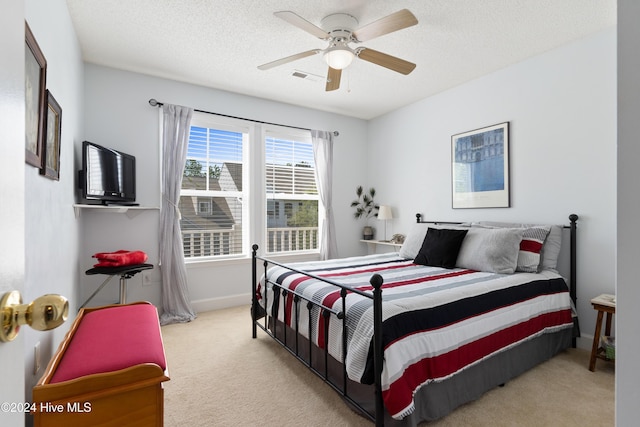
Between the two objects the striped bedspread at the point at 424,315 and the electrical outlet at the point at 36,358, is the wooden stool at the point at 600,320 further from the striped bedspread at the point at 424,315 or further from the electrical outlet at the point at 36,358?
the electrical outlet at the point at 36,358

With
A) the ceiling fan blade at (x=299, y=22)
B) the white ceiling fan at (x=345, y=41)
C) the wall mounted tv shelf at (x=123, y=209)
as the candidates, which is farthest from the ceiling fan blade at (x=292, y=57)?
the wall mounted tv shelf at (x=123, y=209)

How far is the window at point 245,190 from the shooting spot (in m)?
3.82

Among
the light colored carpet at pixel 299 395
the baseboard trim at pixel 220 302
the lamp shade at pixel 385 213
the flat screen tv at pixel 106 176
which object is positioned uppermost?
the flat screen tv at pixel 106 176

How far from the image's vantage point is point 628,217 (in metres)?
0.57

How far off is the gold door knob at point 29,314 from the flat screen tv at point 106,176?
2542mm

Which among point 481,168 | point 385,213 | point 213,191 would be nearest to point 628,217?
point 481,168

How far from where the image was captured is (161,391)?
3.96 feet

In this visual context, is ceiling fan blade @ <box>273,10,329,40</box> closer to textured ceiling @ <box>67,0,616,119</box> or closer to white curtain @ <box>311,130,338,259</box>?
textured ceiling @ <box>67,0,616,119</box>

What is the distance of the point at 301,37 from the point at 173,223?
2.32m

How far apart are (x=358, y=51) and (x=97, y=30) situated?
7.16ft

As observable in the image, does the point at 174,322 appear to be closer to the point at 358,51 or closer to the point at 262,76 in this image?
the point at 262,76

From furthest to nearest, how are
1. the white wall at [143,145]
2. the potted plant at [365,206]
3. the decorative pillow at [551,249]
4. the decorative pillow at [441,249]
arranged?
the potted plant at [365,206]
the white wall at [143,145]
the decorative pillow at [441,249]
the decorative pillow at [551,249]

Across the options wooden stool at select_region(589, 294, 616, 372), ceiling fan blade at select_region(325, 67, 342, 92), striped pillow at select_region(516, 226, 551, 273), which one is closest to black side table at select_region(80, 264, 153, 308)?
ceiling fan blade at select_region(325, 67, 342, 92)

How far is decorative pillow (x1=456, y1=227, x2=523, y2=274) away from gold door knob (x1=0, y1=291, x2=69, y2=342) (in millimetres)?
2837
